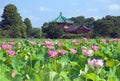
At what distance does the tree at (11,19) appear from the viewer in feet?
164

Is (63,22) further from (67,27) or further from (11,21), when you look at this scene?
(11,21)

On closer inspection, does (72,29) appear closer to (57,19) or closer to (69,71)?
(57,19)

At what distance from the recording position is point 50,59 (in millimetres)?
3682

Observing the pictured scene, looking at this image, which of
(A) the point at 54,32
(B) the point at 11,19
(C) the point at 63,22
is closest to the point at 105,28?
(A) the point at 54,32

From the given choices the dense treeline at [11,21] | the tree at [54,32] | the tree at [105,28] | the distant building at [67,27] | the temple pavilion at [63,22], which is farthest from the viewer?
the temple pavilion at [63,22]

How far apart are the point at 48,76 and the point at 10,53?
2270 millimetres

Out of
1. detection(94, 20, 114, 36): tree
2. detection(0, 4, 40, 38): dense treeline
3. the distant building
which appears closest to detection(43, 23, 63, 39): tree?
detection(0, 4, 40, 38): dense treeline

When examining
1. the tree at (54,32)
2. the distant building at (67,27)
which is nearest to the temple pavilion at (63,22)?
the distant building at (67,27)

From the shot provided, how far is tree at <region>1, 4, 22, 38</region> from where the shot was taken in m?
49.9

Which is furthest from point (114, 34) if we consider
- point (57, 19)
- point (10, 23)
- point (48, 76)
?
point (48, 76)

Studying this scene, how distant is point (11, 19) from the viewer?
1997 inches

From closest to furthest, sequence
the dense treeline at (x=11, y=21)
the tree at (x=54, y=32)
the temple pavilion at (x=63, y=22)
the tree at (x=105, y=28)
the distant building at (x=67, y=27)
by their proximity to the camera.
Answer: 1. the tree at (x=54, y=32)
2. the dense treeline at (x=11, y=21)
3. the tree at (x=105, y=28)
4. the distant building at (x=67, y=27)
5. the temple pavilion at (x=63, y=22)

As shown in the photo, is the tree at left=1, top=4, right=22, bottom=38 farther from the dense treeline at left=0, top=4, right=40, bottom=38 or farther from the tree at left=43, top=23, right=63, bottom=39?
the tree at left=43, top=23, right=63, bottom=39

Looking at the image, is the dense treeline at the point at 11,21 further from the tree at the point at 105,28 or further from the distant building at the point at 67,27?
the distant building at the point at 67,27
